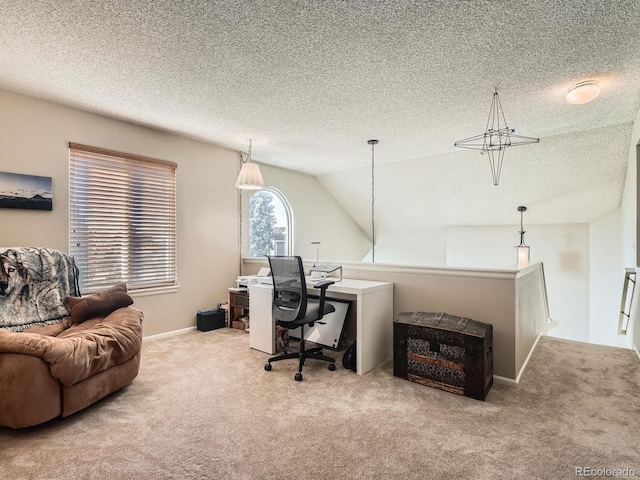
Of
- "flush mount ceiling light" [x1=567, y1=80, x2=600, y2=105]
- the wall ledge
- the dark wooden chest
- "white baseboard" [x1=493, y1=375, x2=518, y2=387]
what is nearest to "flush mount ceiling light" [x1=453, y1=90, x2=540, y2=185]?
"flush mount ceiling light" [x1=567, y1=80, x2=600, y2=105]

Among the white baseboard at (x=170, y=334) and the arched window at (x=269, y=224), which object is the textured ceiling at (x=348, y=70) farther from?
the white baseboard at (x=170, y=334)

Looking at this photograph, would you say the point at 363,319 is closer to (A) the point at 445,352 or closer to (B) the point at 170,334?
(A) the point at 445,352

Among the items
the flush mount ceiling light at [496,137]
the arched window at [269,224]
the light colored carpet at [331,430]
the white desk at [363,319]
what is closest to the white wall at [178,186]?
the arched window at [269,224]

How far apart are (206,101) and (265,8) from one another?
56.2 inches

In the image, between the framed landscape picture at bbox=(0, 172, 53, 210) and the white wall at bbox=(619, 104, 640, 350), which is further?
the white wall at bbox=(619, 104, 640, 350)

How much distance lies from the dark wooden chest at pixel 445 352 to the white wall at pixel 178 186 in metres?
2.69

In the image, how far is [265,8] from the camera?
1.79 meters

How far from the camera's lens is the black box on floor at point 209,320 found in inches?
161

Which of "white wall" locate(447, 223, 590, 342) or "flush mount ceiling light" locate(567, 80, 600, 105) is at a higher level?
"flush mount ceiling light" locate(567, 80, 600, 105)

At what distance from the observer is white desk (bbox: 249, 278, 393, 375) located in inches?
110

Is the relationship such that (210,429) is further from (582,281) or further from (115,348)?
(582,281)

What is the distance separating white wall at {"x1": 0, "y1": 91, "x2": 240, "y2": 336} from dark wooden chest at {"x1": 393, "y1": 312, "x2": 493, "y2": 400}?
2.69 m

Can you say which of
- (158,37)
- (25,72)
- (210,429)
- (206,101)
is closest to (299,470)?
(210,429)

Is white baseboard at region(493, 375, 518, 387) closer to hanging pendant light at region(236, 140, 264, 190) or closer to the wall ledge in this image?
the wall ledge
